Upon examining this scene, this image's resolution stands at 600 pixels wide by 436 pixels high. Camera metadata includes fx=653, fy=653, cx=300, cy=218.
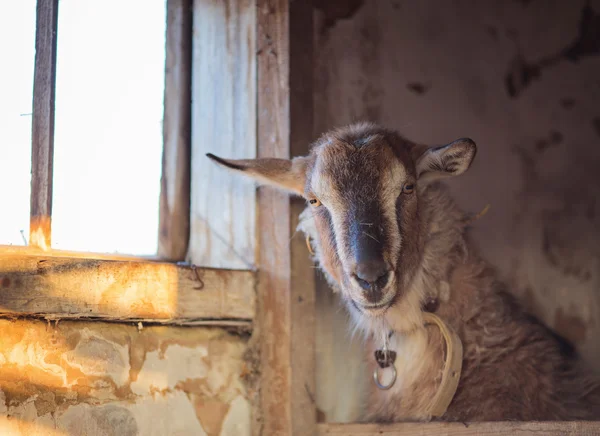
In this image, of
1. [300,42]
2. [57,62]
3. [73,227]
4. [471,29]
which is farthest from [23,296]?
[471,29]

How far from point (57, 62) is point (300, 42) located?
126 cm

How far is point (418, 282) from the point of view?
3.36 m

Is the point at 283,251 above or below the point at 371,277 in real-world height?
above

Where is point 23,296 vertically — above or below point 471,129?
below

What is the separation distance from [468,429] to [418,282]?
2.72ft

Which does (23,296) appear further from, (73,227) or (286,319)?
(286,319)

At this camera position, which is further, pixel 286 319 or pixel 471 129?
pixel 471 129

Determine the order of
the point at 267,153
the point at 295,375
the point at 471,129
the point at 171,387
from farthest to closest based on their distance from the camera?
the point at 471,129, the point at 267,153, the point at 295,375, the point at 171,387

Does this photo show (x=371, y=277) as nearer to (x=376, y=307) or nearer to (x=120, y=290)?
(x=376, y=307)

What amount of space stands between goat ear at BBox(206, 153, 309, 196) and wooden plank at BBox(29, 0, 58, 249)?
0.77 m

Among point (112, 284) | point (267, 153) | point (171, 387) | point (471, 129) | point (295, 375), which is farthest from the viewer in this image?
point (471, 129)

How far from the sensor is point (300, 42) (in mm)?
3549

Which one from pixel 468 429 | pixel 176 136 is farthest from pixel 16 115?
pixel 468 429

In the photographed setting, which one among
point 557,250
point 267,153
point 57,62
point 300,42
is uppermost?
point 300,42
